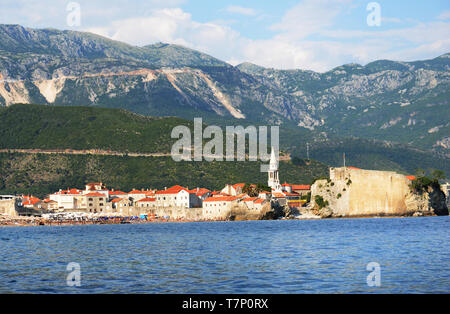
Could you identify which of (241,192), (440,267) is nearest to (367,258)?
(440,267)

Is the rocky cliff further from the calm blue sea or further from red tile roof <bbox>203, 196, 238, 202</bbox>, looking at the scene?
the calm blue sea

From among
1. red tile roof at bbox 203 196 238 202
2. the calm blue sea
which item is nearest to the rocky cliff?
red tile roof at bbox 203 196 238 202

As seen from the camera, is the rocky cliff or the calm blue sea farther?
the rocky cliff

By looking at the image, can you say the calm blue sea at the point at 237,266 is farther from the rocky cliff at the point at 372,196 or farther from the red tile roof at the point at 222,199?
the red tile roof at the point at 222,199

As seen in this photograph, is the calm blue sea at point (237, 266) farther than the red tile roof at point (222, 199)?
No

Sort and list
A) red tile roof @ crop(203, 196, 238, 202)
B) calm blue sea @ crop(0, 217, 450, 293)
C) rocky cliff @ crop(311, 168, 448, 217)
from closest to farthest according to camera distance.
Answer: calm blue sea @ crop(0, 217, 450, 293) < rocky cliff @ crop(311, 168, 448, 217) < red tile roof @ crop(203, 196, 238, 202)

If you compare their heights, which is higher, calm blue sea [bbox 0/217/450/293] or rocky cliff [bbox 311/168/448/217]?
rocky cliff [bbox 311/168/448/217]

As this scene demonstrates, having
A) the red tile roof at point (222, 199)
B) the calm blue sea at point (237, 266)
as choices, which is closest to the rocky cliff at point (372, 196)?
the red tile roof at point (222, 199)

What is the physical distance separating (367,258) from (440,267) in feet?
27.2

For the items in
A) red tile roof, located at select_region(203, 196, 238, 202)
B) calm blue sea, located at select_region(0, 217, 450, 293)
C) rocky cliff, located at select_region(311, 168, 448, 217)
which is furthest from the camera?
red tile roof, located at select_region(203, 196, 238, 202)

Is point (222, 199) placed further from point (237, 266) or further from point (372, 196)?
point (237, 266)

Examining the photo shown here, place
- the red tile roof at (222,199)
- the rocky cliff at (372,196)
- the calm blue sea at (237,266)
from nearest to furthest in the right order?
the calm blue sea at (237,266) → the rocky cliff at (372,196) → the red tile roof at (222,199)

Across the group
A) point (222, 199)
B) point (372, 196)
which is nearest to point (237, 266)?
point (372, 196)

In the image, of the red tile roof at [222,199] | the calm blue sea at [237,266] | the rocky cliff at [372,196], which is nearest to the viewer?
the calm blue sea at [237,266]
